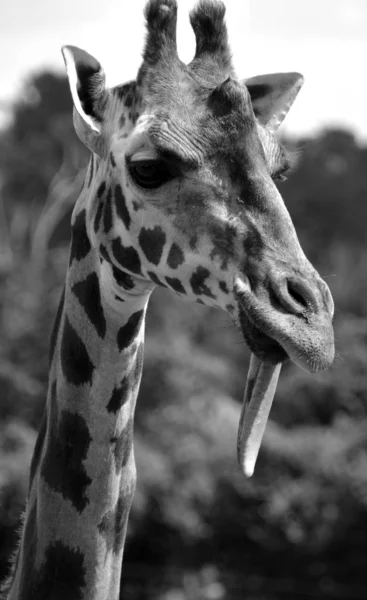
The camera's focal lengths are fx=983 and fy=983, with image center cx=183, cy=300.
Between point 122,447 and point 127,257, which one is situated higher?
point 127,257

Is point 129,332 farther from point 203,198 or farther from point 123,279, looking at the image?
point 203,198

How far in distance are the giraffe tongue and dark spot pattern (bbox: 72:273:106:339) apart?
74cm

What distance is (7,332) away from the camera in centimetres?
2198

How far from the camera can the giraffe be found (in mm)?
3764

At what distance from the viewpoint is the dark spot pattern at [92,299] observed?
14.4ft

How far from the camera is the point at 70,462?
4344 mm

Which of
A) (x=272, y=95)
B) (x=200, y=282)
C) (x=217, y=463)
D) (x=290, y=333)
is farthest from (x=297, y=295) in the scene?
(x=217, y=463)

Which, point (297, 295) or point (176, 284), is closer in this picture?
point (297, 295)

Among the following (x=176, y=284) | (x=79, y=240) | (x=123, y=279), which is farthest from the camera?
(x=79, y=240)

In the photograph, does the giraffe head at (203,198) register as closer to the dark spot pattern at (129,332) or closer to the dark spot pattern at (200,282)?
the dark spot pattern at (200,282)

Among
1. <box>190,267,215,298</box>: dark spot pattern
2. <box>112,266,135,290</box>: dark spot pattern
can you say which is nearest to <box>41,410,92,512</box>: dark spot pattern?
<box>112,266,135,290</box>: dark spot pattern

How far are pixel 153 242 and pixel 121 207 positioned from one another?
0.25 m

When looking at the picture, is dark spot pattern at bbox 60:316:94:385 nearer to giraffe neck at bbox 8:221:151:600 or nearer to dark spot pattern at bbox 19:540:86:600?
giraffe neck at bbox 8:221:151:600

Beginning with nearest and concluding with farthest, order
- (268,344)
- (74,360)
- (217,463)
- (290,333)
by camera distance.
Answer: (290,333) < (268,344) < (74,360) < (217,463)
